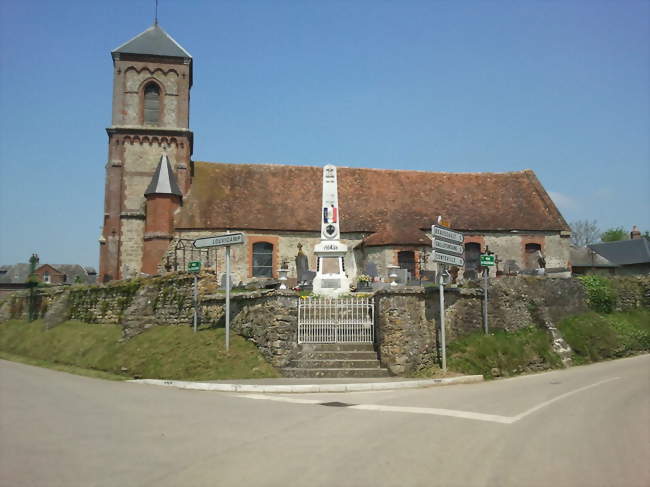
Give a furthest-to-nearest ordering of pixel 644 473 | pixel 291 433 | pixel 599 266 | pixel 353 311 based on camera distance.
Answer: pixel 599 266
pixel 353 311
pixel 291 433
pixel 644 473

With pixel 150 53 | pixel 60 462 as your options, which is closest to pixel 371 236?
pixel 150 53

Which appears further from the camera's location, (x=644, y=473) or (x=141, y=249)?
(x=141, y=249)

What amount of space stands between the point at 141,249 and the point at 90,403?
1972 cm

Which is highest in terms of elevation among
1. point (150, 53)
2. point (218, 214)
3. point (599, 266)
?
point (150, 53)

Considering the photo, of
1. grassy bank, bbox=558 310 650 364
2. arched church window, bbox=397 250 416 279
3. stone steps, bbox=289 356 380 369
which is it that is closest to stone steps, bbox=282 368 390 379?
stone steps, bbox=289 356 380 369

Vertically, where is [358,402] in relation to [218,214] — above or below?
below

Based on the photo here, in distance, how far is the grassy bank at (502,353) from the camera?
14055mm

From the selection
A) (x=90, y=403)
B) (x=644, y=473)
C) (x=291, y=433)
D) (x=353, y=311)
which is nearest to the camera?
(x=644, y=473)

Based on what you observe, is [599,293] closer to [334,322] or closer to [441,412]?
[334,322]

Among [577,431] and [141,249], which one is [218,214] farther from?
[577,431]

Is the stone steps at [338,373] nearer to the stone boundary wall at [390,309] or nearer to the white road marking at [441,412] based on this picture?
the stone boundary wall at [390,309]

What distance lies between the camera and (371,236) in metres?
28.9

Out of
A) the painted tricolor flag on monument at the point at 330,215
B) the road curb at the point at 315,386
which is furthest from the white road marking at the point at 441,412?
the painted tricolor flag on monument at the point at 330,215

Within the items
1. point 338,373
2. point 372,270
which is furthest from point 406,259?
point 338,373
